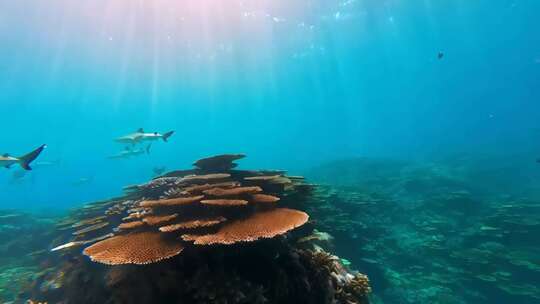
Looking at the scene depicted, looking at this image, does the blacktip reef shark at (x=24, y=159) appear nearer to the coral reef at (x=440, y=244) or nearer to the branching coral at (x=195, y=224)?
the branching coral at (x=195, y=224)

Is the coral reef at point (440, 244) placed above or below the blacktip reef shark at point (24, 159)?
below

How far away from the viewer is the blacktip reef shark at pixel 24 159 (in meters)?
7.02

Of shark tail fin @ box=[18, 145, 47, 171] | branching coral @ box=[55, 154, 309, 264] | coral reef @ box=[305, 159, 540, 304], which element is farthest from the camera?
coral reef @ box=[305, 159, 540, 304]

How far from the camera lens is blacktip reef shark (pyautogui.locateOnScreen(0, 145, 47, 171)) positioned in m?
7.02

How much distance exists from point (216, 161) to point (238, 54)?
171ft

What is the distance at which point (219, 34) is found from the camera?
145 ft

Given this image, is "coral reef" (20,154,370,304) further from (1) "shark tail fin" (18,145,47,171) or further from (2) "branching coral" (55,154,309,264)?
(1) "shark tail fin" (18,145,47,171)

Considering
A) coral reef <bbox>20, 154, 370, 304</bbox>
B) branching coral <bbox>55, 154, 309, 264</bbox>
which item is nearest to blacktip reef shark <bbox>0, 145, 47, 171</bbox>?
branching coral <bbox>55, 154, 309, 264</bbox>

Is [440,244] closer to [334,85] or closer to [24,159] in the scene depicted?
[24,159]

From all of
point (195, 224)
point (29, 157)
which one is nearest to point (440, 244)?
point (195, 224)

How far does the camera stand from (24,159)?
723cm

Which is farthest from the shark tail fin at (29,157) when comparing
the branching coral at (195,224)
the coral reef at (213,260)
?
the coral reef at (213,260)

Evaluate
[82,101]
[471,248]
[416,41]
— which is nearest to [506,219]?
[471,248]

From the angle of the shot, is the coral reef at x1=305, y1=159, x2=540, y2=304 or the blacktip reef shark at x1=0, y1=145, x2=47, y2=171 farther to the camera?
the coral reef at x1=305, y1=159, x2=540, y2=304
